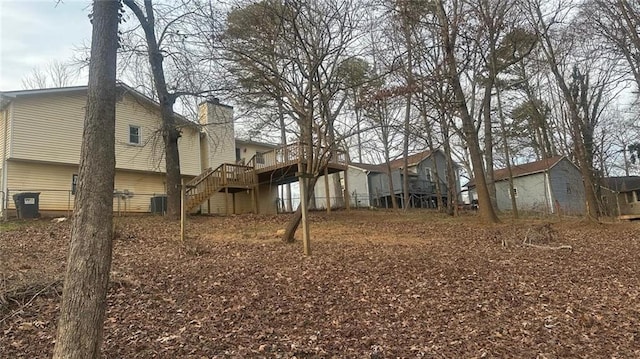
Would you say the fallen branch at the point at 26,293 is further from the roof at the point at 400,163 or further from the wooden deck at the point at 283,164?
the roof at the point at 400,163

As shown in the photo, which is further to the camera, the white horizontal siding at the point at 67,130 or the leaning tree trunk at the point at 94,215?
the white horizontal siding at the point at 67,130

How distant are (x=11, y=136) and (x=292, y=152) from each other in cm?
1067

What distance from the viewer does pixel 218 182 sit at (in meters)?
18.5

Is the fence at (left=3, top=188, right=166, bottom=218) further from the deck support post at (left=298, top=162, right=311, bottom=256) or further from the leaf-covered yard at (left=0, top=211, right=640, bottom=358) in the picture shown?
the deck support post at (left=298, top=162, right=311, bottom=256)

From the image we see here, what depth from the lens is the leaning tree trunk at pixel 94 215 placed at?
324cm

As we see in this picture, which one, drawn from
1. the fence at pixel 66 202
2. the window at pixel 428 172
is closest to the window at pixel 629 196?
the window at pixel 428 172

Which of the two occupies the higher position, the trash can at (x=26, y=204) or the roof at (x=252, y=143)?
the roof at (x=252, y=143)

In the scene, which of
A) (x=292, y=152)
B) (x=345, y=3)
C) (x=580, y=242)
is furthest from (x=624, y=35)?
(x=292, y=152)

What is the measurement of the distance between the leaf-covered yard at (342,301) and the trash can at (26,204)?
5.94 m

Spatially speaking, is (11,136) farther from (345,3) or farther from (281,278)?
(281,278)

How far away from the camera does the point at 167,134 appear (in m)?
15.0

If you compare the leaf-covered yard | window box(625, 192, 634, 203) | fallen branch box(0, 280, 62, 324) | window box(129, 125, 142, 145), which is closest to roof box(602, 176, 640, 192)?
window box(625, 192, 634, 203)

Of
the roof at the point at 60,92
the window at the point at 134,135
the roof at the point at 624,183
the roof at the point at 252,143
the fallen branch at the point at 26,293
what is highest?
the roof at the point at 60,92

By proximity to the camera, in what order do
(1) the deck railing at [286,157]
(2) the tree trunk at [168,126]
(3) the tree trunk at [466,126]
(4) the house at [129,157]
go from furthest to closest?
(1) the deck railing at [286,157] < (4) the house at [129,157] < (2) the tree trunk at [168,126] < (3) the tree trunk at [466,126]
